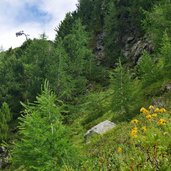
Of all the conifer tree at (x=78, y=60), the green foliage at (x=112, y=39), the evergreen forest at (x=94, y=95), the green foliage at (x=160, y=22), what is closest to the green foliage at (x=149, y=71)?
the evergreen forest at (x=94, y=95)

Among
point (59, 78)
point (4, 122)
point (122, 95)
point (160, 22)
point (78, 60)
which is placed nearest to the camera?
point (122, 95)

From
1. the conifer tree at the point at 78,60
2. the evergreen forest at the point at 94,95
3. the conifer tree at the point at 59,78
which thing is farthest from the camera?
the conifer tree at the point at 78,60

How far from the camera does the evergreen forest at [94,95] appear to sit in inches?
542

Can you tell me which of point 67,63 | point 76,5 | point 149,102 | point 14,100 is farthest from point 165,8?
point 76,5

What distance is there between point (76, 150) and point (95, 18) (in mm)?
68531

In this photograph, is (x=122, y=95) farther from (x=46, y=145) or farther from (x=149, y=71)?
(x=46, y=145)

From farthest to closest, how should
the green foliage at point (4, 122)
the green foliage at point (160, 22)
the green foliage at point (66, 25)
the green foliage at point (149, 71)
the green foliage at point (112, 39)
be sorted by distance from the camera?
the green foliage at point (66, 25)
the green foliage at point (112, 39)
the green foliage at point (4, 122)
the green foliage at point (160, 22)
the green foliage at point (149, 71)

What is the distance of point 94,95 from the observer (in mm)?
39250

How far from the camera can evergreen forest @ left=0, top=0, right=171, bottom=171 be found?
13.8m

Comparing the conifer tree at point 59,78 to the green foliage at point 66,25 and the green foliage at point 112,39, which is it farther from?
the green foliage at point 66,25

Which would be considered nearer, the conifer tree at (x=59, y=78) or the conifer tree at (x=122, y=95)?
the conifer tree at (x=122, y=95)

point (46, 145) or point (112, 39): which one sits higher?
A: point (112, 39)

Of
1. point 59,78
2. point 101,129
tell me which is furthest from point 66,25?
point 101,129

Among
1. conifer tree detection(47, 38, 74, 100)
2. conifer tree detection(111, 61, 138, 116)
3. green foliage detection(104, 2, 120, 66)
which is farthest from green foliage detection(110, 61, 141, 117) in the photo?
green foliage detection(104, 2, 120, 66)
